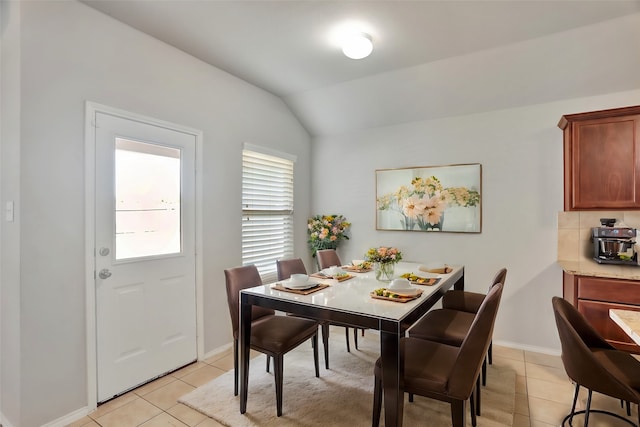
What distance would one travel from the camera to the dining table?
1624 millimetres

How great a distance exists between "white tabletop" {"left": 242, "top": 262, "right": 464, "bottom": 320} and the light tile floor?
3.13 feet

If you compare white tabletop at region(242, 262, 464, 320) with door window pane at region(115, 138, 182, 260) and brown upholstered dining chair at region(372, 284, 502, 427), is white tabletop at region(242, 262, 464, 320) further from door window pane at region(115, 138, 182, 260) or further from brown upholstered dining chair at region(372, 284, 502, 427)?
door window pane at region(115, 138, 182, 260)

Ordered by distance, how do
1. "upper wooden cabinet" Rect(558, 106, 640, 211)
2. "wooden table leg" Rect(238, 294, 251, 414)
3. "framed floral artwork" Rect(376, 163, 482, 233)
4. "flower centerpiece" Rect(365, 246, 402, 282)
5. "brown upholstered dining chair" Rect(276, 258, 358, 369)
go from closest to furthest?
1. "wooden table leg" Rect(238, 294, 251, 414)
2. "flower centerpiece" Rect(365, 246, 402, 282)
3. "upper wooden cabinet" Rect(558, 106, 640, 211)
4. "brown upholstered dining chair" Rect(276, 258, 358, 369)
5. "framed floral artwork" Rect(376, 163, 482, 233)

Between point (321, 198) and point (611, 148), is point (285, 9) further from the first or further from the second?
point (611, 148)

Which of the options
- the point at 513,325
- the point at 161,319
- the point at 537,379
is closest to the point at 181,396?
the point at 161,319

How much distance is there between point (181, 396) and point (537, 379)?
2.88 m

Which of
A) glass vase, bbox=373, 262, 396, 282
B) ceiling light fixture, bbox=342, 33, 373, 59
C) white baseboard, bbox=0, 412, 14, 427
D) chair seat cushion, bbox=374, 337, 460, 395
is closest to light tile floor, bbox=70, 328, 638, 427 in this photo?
white baseboard, bbox=0, 412, 14, 427

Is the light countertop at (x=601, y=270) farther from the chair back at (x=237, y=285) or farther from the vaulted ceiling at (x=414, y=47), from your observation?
the chair back at (x=237, y=285)

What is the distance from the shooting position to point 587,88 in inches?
Answer: 119

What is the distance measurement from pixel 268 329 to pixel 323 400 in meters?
0.66

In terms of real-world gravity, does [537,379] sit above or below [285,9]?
below

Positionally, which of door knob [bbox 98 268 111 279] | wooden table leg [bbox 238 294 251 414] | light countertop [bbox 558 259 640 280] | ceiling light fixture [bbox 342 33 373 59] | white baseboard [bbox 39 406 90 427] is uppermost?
ceiling light fixture [bbox 342 33 373 59]

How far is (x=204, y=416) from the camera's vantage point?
2236mm

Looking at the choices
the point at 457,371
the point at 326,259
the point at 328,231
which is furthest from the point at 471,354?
the point at 328,231
